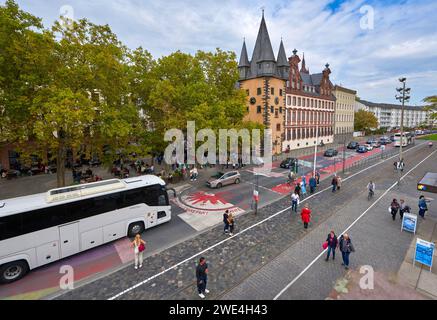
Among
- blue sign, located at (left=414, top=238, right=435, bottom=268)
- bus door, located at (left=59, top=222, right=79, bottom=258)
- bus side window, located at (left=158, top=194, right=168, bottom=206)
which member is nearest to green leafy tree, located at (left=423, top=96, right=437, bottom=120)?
blue sign, located at (left=414, top=238, right=435, bottom=268)

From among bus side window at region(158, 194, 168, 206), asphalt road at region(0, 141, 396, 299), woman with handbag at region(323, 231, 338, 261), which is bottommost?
asphalt road at region(0, 141, 396, 299)

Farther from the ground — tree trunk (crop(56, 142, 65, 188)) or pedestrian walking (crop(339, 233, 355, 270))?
tree trunk (crop(56, 142, 65, 188))

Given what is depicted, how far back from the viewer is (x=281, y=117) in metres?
42.1

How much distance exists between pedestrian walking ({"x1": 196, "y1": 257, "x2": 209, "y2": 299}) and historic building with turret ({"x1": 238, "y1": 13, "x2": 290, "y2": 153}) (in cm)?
3167

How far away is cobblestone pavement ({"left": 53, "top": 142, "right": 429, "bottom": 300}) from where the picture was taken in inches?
327

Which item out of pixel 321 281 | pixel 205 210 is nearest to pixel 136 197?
pixel 205 210

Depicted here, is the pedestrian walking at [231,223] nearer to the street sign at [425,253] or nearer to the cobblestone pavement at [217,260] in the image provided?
the cobblestone pavement at [217,260]

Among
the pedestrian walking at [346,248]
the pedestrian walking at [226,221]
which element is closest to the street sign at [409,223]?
the pedestrian walking at [346,248]

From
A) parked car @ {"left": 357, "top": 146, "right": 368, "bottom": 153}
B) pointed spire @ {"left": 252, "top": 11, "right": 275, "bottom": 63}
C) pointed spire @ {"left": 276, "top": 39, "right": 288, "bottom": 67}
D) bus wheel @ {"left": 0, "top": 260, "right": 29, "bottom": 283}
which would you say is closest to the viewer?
bus wheel @ {"left": 0, "top": 260, "right": 29, "bottom": 283}

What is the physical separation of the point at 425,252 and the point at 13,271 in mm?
17557

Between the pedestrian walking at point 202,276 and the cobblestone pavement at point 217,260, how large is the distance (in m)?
0.31

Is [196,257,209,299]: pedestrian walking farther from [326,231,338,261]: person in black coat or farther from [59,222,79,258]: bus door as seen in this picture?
[59,222,79,258]: bus door

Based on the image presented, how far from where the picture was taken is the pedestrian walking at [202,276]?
7598mm

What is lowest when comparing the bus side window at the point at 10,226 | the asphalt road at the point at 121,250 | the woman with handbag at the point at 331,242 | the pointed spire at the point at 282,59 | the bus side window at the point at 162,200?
the asphalt road at the point at 121,250
